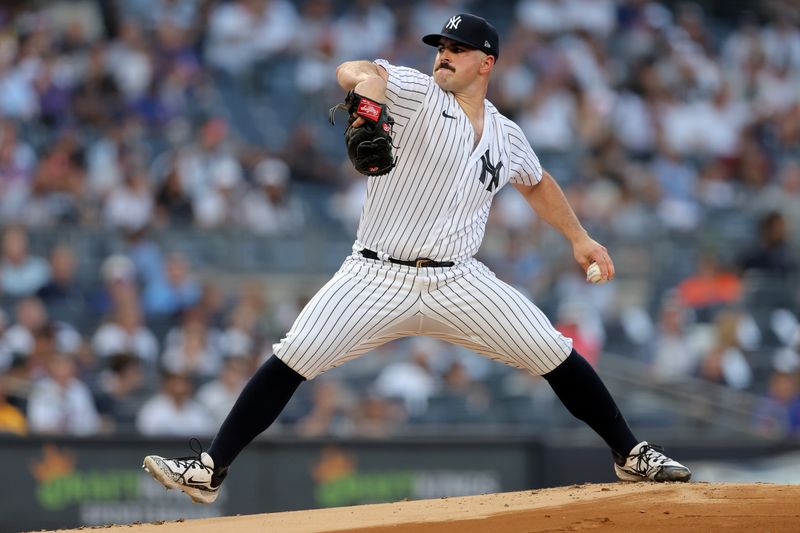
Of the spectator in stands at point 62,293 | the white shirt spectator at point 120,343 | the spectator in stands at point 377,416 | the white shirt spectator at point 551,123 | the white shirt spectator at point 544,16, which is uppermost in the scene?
the white shirt spectator at point 544,16

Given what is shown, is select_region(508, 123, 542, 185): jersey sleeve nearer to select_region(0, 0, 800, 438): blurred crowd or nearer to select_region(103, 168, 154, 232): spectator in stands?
select_region(0, 0, 800, 438): blurred crowd

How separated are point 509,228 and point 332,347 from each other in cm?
694

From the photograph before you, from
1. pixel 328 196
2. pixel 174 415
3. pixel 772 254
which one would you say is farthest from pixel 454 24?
pixel 772 254

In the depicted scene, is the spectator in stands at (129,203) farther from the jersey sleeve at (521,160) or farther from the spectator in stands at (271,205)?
the jersey sleeve at (521,160)

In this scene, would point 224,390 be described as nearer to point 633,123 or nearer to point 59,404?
point 59,404

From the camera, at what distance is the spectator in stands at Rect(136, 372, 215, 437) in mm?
9078

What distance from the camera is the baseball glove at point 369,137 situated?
444 cm

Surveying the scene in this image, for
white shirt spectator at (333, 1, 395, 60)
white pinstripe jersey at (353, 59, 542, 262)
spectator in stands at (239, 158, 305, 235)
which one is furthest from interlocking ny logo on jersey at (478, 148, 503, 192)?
white shirt spectator at (333, 1, 395, 60)

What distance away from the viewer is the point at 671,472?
17.2 ft

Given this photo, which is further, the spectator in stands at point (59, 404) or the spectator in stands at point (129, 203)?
the spectator in stands at point (129, 203)

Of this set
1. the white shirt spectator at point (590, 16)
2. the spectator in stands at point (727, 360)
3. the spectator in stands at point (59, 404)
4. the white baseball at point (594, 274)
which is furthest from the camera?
the white shirt spectator at point (590, 16)

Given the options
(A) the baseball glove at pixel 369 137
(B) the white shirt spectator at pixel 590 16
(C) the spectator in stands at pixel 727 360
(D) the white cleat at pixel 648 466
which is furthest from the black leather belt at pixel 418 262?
(B) the white shirt spectator at pixel 590 16

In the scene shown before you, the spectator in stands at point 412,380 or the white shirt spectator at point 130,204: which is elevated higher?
the white shirt spectator at point 130,204

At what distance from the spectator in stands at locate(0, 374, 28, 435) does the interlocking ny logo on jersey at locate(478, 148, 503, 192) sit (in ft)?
16.2
